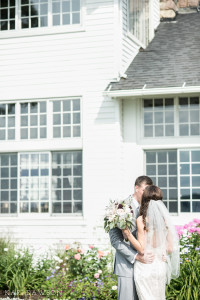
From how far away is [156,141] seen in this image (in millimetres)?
11992

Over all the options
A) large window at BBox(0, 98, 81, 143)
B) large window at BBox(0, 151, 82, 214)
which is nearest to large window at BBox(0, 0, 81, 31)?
large window at BBox(0, 98, 81, 143)

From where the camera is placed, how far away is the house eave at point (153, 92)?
1128 centimetres

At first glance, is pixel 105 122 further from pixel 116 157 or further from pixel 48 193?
pixel 48 193

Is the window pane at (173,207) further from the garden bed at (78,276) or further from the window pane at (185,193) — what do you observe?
the garden bed at (78,276)

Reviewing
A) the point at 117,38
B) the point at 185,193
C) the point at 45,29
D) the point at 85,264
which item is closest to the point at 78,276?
the point at 85,264

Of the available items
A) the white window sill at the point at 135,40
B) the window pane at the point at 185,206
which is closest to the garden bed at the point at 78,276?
the window pane at the point at 185,206

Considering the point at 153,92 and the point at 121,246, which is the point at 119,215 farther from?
the point at 153,92

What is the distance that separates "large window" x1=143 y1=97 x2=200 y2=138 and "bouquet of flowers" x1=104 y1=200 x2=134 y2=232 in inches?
234

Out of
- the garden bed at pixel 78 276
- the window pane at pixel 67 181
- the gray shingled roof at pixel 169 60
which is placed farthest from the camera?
the window pane at pixel 67 181

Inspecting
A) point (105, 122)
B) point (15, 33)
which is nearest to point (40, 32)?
point (15, 33)

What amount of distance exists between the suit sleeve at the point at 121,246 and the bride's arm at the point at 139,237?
11 cm

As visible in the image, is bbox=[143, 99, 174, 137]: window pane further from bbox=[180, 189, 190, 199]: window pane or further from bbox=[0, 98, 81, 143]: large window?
bbox=[0, 98, 81, 143]: large window

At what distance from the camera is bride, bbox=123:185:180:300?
5949 millimetres

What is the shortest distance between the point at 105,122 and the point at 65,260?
9.72ft
